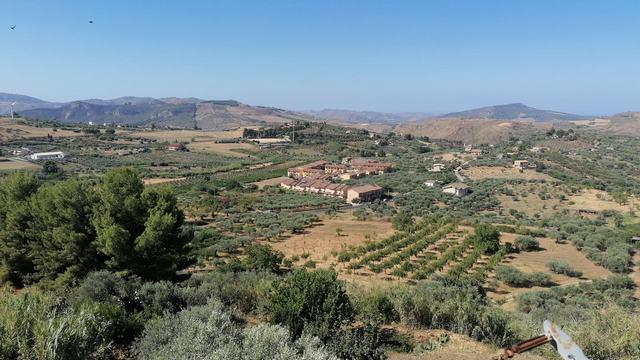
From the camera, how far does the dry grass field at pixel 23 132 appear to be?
391 feet

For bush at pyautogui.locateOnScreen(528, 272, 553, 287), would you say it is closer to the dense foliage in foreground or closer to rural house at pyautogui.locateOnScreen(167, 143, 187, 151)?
the dense foliage in foreground

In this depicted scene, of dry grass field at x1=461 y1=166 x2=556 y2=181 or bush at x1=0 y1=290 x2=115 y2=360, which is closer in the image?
bush at x1=0 y1=290 x2=115 y2=360

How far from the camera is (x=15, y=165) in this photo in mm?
86438

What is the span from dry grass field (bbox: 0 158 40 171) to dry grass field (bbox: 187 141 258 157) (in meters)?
43.2

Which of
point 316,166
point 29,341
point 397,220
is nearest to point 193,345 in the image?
point 29,341

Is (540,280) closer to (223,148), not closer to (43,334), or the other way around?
(43,334)

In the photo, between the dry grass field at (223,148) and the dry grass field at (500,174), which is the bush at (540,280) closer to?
the dry grass field at (500,174)

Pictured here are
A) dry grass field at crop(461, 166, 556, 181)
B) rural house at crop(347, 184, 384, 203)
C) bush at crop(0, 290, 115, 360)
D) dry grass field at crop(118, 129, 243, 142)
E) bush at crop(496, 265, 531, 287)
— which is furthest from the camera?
dry grass field at crop(118, 129, 243, 142)

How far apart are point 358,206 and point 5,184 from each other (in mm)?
43995

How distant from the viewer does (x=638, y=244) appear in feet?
128

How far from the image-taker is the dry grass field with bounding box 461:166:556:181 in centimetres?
7788

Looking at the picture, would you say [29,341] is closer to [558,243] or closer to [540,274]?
[540,274]

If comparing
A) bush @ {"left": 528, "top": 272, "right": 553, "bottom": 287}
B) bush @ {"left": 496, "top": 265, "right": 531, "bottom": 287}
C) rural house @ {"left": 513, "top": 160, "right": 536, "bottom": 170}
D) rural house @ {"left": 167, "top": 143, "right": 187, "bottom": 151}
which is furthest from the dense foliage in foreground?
rural house @ {"left": 167, "top": 143, "right": 187, "bottom": 151}

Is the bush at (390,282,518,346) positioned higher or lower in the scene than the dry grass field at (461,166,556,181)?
higher
